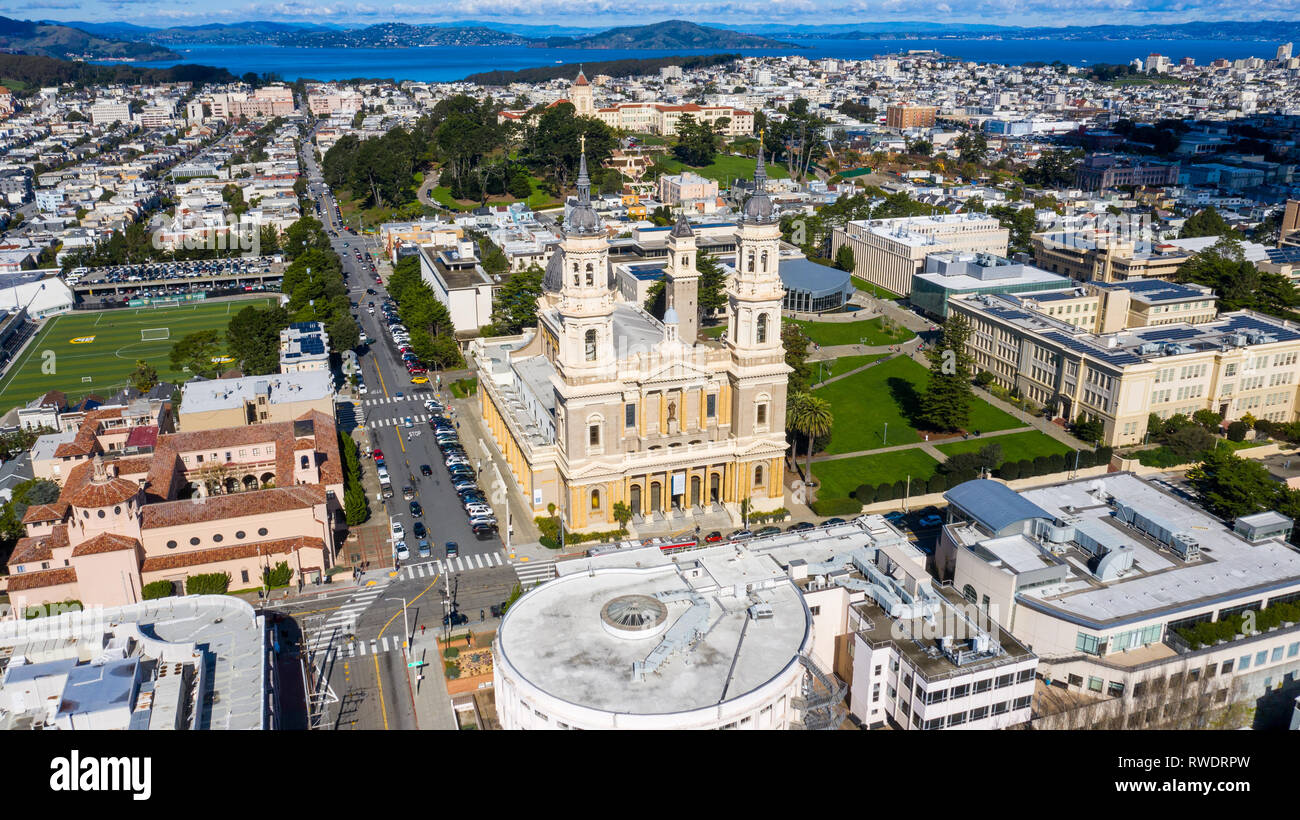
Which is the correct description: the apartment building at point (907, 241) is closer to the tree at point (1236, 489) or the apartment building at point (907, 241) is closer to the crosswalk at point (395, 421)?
the tree at point (1236, 489)

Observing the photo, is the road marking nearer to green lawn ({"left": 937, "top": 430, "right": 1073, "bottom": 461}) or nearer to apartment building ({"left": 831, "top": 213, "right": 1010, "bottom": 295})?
green lawn ({"left": 937, "top": 430, "right": 1073, "bottom": 461})

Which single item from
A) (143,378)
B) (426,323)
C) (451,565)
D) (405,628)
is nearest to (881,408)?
(451,565)

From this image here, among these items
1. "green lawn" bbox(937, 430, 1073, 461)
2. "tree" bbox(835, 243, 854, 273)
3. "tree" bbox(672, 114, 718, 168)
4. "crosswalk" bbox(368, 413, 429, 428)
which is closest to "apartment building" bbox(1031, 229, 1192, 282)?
"tree" bbox(835, 243, 854, 273)

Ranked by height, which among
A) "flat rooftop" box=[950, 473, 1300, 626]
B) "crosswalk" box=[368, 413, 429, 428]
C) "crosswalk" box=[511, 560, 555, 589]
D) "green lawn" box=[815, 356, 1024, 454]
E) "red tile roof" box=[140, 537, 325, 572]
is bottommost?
"crosswalk" box=[511, 560, 555, 589]

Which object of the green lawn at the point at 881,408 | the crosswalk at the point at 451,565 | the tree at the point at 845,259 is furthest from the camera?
the tree at the point at 845,259

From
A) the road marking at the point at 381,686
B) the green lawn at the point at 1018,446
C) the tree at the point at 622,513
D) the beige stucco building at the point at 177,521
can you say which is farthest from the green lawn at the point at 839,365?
the road marking at the point at 381,686

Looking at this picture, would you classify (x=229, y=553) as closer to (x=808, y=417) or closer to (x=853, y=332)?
(x=808, y=417)
